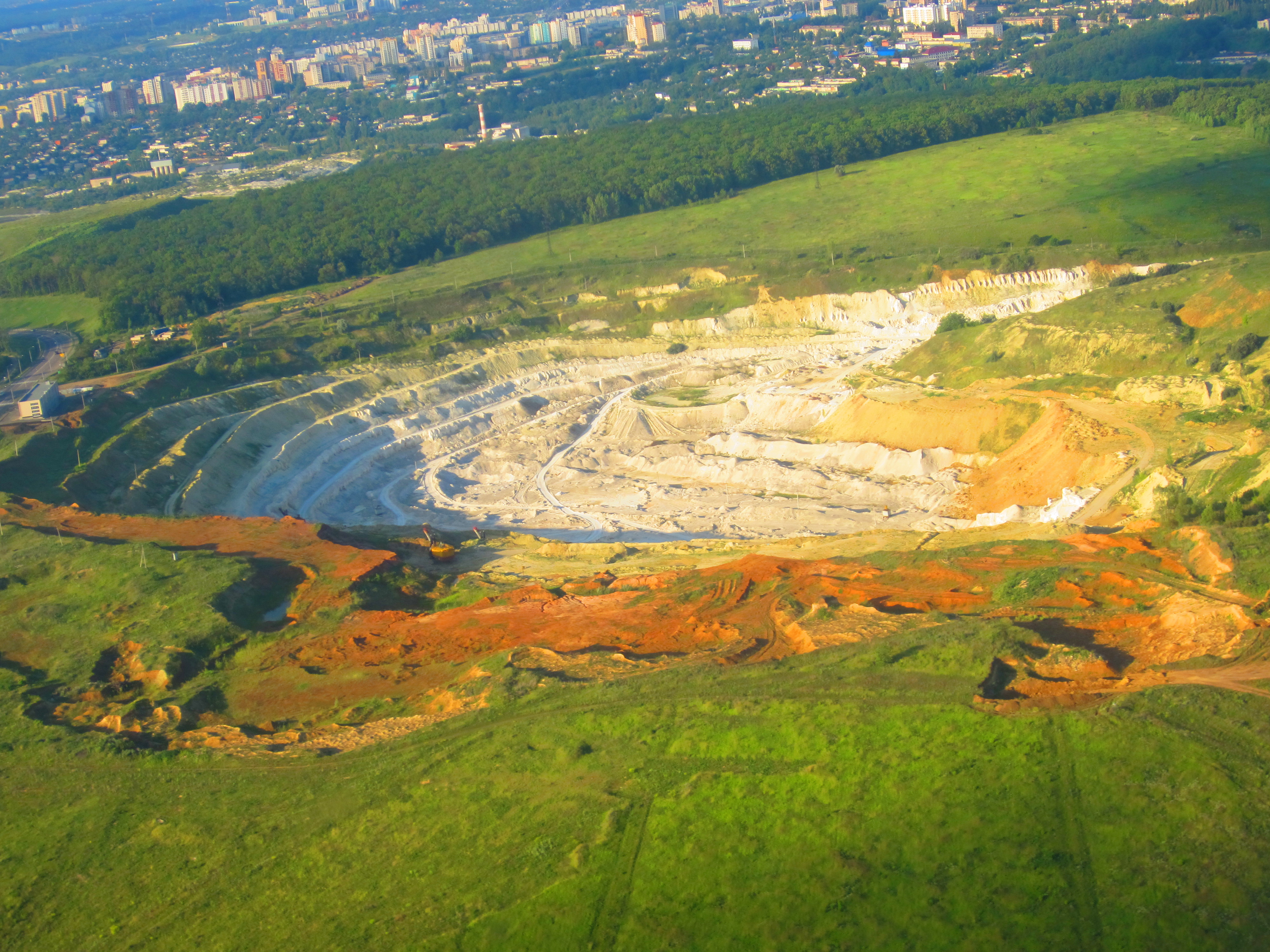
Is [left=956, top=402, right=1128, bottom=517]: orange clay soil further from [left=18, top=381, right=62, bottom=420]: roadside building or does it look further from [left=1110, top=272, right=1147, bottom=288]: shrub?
[left=18, top=381, right=62, bottom=420]: roadside building

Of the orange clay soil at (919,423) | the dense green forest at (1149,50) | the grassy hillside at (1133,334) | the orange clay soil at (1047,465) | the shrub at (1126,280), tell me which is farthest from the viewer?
the dense green forest at (1149,50)

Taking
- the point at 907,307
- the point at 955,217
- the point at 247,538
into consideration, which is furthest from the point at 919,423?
the point at 955,217

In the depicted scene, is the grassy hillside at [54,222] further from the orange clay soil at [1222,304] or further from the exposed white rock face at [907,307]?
the orange clay soil at [1222,304]

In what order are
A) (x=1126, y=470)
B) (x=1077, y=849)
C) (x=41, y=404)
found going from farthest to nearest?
(x=41, y=404) → (x=1126, y=470) → (x=1077, y=849)

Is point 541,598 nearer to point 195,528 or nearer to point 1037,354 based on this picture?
point 195,528

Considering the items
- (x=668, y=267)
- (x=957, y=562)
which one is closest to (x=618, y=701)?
(x=957, y=562)

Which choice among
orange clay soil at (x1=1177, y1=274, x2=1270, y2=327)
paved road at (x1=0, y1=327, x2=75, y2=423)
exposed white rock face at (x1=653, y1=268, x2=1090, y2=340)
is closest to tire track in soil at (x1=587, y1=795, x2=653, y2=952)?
orange clay soil at (x1=1177, y1=274, x2=1270, y2=327)

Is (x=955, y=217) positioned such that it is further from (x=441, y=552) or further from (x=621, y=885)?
(x=621, y=885)

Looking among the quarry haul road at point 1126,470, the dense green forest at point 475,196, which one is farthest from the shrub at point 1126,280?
the dense green forest at point 475,196
